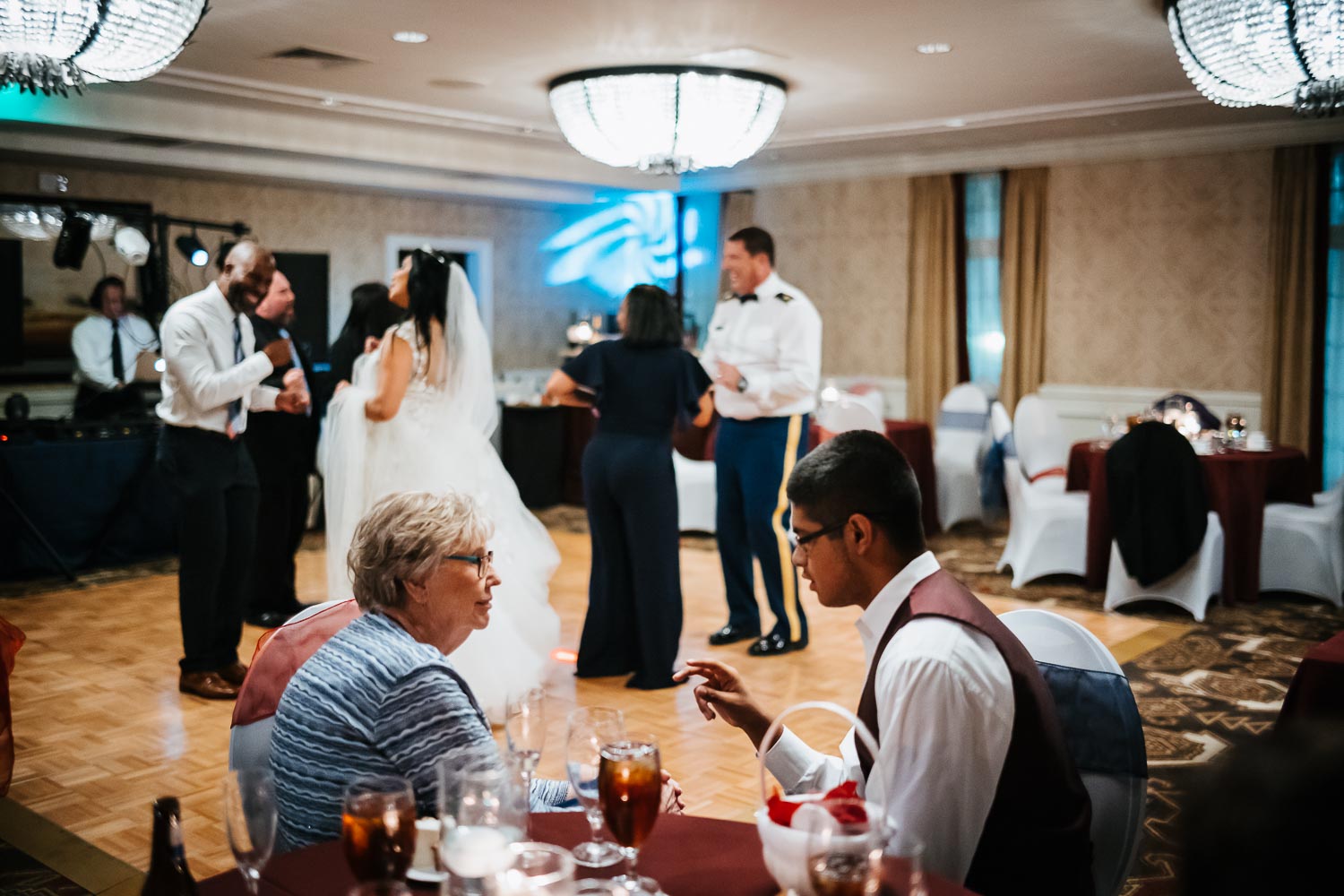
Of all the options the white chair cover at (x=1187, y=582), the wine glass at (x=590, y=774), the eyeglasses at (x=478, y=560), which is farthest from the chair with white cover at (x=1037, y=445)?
the wine glass at (x=590, y=774)

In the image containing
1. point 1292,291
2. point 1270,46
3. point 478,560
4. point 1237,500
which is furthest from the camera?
point 1292,291

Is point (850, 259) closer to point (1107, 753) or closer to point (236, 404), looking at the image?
point (236, 404)

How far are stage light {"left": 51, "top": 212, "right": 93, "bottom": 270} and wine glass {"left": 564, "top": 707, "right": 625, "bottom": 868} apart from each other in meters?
7.38

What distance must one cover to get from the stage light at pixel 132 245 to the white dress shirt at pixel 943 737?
25.1ft

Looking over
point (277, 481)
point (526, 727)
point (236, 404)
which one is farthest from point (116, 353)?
point (526, 727)

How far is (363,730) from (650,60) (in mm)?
4907

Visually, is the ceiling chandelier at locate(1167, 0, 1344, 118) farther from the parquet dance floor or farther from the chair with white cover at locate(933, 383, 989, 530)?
the chair with white cover at locate(933, 383, 989, 530)

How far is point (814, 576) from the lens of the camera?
6.27 feet

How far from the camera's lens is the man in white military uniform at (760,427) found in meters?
5.29

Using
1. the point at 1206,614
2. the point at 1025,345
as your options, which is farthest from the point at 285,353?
the point at 1025,345

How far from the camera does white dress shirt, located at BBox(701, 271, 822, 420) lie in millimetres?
5277

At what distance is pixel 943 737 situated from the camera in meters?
1.57

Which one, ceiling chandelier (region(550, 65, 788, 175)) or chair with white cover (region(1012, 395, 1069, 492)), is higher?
ceiling chandelier (region(550, 65, 788, 175))

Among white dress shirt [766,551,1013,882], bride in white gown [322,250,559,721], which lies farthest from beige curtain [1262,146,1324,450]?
white dress shirt [766,551,1013,882]
